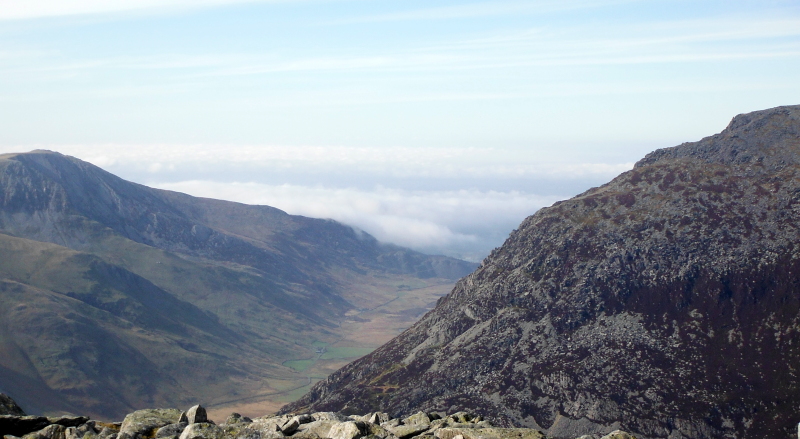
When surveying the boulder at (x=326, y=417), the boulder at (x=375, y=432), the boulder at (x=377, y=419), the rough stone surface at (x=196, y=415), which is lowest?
the boulder at (x=377, y=419)

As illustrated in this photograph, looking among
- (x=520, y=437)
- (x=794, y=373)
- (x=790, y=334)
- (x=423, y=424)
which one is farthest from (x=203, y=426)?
(x=790, y=334)

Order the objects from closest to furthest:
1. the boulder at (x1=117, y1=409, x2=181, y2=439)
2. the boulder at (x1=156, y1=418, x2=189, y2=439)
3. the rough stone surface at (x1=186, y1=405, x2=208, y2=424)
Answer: the boulder at (x1=156, y1=418, x2=189, y2=439) < the boulder at (x1=117, y1=409, x2=181, y2=439) < the rough stone surface at (x1=186, y1=405, x2=208, y2=424)

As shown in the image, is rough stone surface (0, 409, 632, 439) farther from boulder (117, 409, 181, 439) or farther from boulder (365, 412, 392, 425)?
boulder (365, 412, 392, 425)

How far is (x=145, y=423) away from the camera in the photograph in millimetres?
42500

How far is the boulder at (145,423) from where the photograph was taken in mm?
41125

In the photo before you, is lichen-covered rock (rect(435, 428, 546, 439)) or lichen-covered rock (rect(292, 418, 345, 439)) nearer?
lichen-covered rock (rect(292, 418, 345, 439))

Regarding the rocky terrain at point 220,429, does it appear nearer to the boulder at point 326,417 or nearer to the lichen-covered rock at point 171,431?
the lichen-covered rock at point 171,431

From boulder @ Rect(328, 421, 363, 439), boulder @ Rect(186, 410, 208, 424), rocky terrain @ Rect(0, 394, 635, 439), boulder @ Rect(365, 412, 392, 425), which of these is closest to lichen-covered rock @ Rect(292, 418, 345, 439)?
rocky terrain @ Rect(0, 394, 635, 439)

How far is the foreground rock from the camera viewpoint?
1602 inches

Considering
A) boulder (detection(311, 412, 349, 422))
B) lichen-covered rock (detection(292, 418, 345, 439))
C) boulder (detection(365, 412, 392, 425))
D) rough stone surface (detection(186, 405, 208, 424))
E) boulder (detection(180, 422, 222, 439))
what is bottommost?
boulder (detection(365, 412, 392, 425))

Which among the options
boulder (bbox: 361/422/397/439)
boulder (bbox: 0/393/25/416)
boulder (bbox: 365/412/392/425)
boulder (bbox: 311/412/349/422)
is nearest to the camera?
boulder (bbox: 361/422/397/439)

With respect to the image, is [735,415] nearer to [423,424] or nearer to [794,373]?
[794,373]

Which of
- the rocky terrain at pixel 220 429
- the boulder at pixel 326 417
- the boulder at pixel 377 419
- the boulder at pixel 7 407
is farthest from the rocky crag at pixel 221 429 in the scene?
the boulder at pixel 377 419

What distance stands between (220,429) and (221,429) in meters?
0.13
